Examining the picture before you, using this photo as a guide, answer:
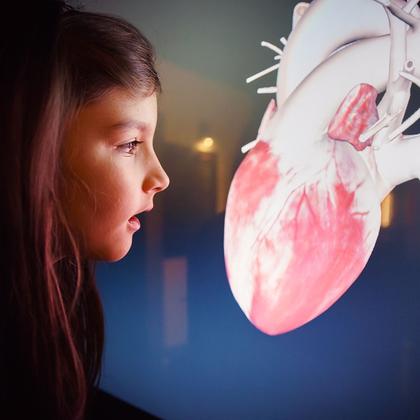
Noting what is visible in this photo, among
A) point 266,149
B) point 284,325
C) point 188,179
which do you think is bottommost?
point 284,325

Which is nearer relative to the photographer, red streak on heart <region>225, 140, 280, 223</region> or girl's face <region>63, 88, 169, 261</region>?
girl's face <region>63, 88, 169, 261</region>

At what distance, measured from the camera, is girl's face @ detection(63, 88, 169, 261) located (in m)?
0.79

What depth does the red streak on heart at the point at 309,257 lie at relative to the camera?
0.90 m

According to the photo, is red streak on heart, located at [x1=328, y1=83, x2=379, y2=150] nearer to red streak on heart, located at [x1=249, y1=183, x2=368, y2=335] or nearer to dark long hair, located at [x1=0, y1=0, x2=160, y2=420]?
red streak on heart, located at [x1=249, y1=183, x2=368, y2=335]

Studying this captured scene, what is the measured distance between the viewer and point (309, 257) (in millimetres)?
952

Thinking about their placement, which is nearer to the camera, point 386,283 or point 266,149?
point 386,283

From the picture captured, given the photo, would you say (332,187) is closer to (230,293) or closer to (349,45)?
(349,45)

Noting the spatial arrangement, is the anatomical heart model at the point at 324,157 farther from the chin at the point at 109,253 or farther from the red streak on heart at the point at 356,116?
the chin at the point at 109,253

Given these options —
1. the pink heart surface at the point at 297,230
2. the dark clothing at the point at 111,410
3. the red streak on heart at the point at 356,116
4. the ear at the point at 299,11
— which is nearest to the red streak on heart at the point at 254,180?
the pink heart surface at the point at 297,230

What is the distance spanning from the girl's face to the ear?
1.35ft

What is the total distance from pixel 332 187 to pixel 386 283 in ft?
0.79

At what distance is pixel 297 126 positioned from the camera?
0.99 meters

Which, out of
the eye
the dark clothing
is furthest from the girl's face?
the dark clothing

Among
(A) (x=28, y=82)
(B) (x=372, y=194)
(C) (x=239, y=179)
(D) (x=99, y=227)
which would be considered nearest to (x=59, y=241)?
(D) (x=99, y=227)
